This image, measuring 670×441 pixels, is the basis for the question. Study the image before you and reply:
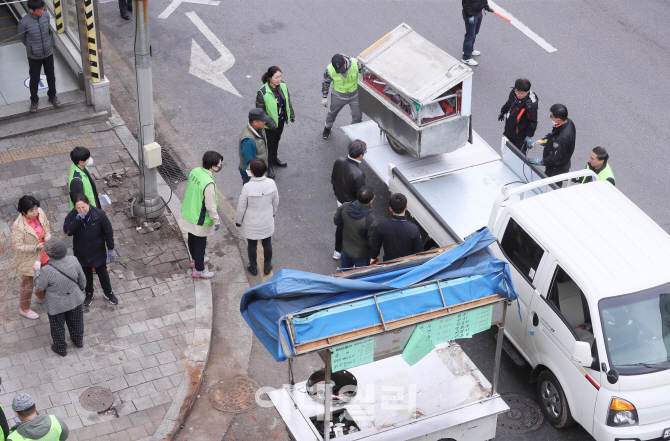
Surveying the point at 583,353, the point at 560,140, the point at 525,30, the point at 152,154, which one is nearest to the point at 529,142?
the point at 560,140

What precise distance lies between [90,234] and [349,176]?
3.26 meters

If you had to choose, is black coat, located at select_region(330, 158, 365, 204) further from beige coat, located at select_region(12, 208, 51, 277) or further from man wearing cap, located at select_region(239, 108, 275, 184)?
beige coat, located at select_region(12, 208, 51, 277)

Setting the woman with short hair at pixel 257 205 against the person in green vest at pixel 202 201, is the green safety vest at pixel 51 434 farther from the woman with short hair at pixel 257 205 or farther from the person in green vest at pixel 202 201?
the woman with short hair at pixel 257 205

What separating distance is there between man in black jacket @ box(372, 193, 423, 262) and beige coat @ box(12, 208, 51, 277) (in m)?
3.81

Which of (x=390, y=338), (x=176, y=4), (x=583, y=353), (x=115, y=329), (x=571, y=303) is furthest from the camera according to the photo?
(x=176, y=4)

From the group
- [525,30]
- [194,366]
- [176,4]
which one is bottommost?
[194,366]

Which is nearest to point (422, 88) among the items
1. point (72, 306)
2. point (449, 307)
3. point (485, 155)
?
point (485, 155)

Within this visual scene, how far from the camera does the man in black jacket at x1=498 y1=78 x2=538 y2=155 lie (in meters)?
11.4

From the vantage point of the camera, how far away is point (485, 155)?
37.1 feet

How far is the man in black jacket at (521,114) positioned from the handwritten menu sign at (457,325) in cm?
476

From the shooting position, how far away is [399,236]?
29.8ft

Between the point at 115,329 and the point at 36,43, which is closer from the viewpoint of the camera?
the point at 115,329

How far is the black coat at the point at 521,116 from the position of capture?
11391 millimetres

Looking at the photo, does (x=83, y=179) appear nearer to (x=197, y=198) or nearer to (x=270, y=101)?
(x=197, y=198)
